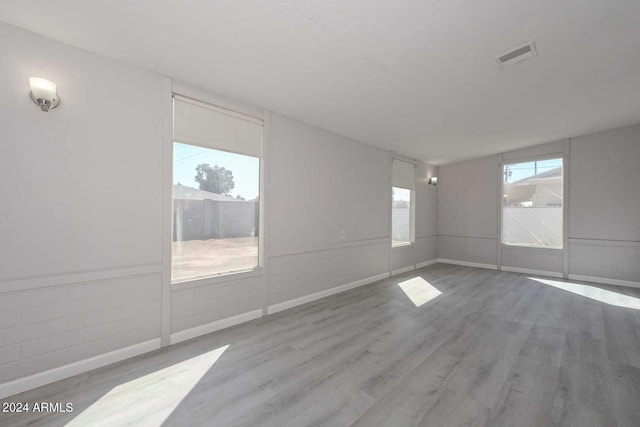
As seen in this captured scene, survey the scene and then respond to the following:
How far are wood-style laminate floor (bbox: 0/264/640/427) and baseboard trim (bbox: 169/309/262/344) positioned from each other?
4.1 inches

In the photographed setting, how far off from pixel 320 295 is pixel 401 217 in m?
3.15

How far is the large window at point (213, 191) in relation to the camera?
116 inches

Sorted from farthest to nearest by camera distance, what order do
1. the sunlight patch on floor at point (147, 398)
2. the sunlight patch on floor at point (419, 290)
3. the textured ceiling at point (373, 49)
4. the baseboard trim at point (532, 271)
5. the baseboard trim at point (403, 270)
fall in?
the baseboard trim at point (403, 270) → the baseboard trim at point (532, 271) → the sunlight patch on floor at point (419, 290) → the textured ceiling at point (373, 49) → the sunlight patch on floor at point (147, 398)

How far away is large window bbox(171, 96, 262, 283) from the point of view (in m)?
2.94

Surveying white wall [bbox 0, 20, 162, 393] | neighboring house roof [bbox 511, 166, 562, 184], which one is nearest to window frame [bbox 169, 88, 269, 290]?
white wall [bbox 0, 20, 162, 393]

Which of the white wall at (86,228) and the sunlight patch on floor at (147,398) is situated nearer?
the sunlight patch on floor at (147,398)

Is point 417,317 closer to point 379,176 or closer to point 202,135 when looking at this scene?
point 379,176

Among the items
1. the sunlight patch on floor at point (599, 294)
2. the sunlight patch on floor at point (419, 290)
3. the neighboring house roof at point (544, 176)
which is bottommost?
the sunlight patch on floor at point (419, 290)

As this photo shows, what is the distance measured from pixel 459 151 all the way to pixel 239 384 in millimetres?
6199

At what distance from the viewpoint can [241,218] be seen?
346 centimetres

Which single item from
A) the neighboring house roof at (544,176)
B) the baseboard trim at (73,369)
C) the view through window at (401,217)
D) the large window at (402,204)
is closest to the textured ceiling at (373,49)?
the neighboring house roof at (544,176)

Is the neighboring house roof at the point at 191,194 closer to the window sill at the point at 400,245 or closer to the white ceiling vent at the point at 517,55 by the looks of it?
the white ceiling vent at the point at 517,55

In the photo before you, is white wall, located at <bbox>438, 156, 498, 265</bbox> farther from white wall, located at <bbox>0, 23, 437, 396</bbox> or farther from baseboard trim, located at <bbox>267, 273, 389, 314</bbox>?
white wall, located at <bbox>0, 23, 437, 396</bbox>

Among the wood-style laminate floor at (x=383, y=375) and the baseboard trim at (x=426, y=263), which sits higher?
the baseboard trim at (x=426, y=263)
